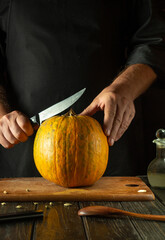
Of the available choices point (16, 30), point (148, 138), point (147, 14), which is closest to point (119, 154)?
point (148, 138)

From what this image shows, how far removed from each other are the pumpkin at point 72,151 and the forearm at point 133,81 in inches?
10.5

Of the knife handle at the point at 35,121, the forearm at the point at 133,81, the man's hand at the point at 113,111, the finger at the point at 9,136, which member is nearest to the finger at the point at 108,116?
the man's hand at the point at 113,111

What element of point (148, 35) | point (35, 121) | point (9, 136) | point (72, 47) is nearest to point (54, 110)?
point (35, 121)

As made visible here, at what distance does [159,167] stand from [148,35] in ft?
2.47

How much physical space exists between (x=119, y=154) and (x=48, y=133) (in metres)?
0.59

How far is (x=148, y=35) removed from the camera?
63.5 inches

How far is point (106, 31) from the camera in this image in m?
1.63

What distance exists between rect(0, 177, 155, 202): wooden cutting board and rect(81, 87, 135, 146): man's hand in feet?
0.61

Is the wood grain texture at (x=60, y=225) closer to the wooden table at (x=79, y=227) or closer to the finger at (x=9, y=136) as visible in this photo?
the wooden table at (x=79, y=227)

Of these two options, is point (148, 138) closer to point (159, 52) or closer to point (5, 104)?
point (159, 52)

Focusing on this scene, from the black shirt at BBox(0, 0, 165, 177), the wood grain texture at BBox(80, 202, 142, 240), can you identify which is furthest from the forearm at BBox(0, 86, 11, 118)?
the wood grain texture at BBox(80, 202, 142, 240)

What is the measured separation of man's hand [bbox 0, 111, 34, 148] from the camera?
4.07 feet

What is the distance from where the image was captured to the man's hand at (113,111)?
1.22 metres

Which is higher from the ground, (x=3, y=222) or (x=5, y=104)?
(x=5, y=104)
